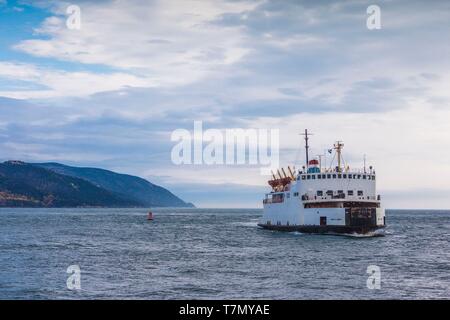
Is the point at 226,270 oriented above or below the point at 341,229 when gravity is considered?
below

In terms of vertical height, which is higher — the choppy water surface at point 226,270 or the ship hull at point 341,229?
the ship hull at point 341,229

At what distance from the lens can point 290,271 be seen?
138 feet

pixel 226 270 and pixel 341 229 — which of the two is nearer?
pixel 226 270

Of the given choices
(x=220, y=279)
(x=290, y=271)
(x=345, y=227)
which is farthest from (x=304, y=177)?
(x=220, y=279)

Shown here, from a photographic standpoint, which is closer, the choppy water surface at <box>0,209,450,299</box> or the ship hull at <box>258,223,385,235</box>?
the choppy water surface at <box>0,209,450,299</box>

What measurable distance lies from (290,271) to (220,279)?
22.4ft

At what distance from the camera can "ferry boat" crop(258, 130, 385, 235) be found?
2904 inches

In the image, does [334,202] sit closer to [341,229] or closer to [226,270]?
[341,229]

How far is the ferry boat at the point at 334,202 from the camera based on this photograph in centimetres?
7375

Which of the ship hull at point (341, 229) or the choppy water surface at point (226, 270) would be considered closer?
the choppy water surface at point (226, 270)

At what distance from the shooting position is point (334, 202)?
74250mm

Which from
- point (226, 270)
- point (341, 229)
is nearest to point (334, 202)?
point (341, 229)
